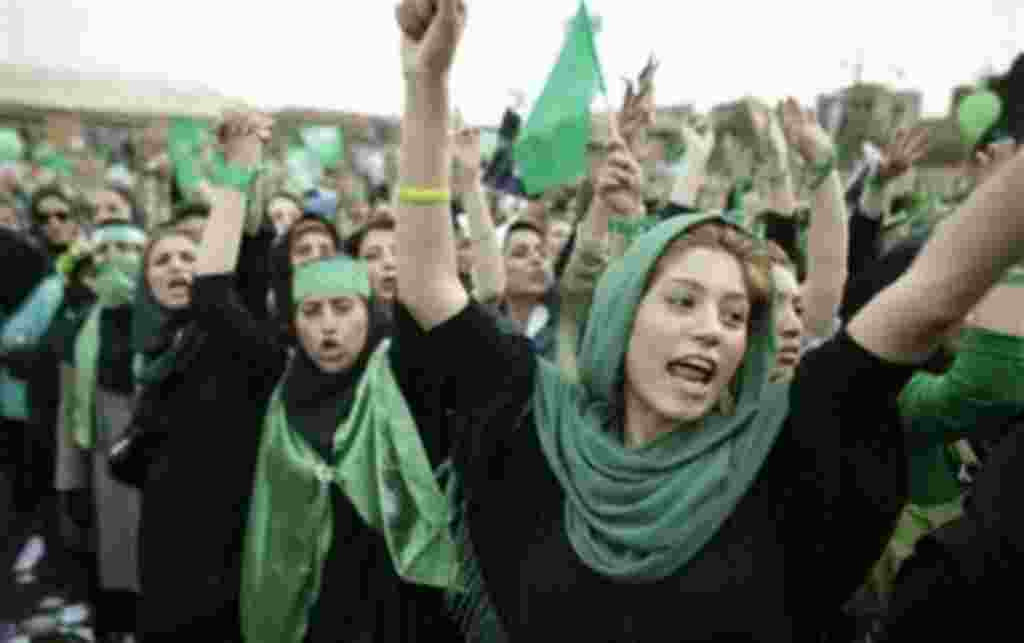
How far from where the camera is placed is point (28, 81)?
27.8 meters

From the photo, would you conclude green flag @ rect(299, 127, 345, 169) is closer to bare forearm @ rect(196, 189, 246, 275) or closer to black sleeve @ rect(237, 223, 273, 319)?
black sleeve @ rect(237, 223, 273, 319)

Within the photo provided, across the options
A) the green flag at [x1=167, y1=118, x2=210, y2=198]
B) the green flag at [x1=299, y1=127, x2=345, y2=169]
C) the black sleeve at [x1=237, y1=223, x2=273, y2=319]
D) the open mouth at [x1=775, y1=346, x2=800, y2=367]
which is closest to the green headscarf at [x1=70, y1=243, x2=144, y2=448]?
the black sleeve at [x1=237, y1=223, x2=273, y2=319]

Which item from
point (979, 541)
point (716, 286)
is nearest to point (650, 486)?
point (716, 286)

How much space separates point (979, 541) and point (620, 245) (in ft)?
4.06

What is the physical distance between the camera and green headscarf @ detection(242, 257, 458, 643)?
251 centimetres

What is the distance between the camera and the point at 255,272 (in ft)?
11.9

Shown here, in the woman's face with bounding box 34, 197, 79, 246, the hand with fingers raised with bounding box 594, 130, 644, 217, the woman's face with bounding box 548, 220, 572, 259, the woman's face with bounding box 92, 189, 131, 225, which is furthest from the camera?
the woman's face with bounding box 34, 197, 79, 246

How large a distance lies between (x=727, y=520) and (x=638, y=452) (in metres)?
0.19

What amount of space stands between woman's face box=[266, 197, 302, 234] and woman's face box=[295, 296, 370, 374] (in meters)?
2.53

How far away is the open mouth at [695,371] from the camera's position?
5.17ft

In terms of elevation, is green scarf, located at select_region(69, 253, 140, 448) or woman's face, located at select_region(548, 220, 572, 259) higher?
woman's face, located at select_region(548, 220, 572, 259)

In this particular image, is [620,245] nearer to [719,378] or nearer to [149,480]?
[719,378]

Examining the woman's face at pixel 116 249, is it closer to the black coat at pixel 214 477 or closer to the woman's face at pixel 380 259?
the woman's face at pixel 380 259

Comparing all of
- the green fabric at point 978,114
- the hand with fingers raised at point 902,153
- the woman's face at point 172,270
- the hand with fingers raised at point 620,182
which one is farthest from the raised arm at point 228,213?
the green fabric at point 978,114
